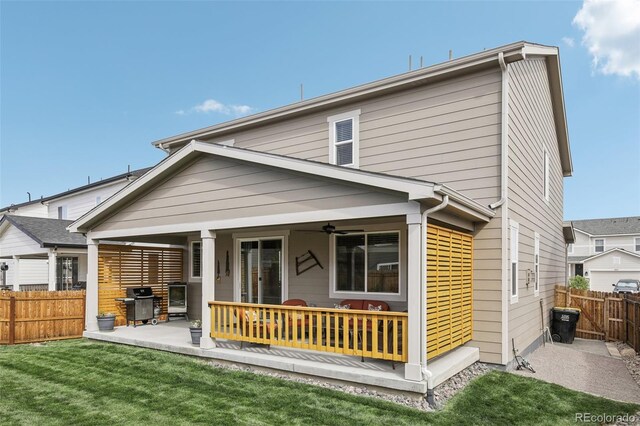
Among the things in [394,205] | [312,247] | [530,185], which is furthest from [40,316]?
[530,185]

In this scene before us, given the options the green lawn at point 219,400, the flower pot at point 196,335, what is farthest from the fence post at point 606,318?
the flower pot at point 196,335

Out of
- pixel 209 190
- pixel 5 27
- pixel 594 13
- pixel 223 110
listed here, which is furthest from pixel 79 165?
pixel 594 13

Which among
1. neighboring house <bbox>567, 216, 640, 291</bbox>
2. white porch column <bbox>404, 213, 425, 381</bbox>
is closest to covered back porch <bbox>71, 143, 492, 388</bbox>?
white porch column <bbox>404, 213, 425, 381</bbox>

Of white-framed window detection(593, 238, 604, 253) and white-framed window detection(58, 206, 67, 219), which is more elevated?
white-framed window detection(58, 206, 67, 219)

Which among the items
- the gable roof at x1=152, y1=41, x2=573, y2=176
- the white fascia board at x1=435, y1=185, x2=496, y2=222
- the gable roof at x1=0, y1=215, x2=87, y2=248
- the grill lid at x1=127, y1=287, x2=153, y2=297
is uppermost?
the gable roof at x1=152, y1=41, x2=573, y2=176

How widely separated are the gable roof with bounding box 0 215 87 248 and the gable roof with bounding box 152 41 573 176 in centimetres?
416

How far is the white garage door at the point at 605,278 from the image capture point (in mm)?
32938

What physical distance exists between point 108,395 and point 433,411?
444cm

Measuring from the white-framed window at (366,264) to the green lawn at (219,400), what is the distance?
2.64m

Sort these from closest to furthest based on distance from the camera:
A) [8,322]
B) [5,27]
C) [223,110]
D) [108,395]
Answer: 1. [108,395]
2. [8,322]
3. [5,27]
4. [223,110]

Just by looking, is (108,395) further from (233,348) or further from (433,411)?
(433,411)

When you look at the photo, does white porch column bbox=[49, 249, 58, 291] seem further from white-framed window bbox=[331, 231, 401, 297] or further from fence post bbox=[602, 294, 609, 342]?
fence post bbox=[602, 294, 609, 342]

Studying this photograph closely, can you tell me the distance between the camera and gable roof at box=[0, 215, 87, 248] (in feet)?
41.3

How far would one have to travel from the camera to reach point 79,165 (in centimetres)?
3469
